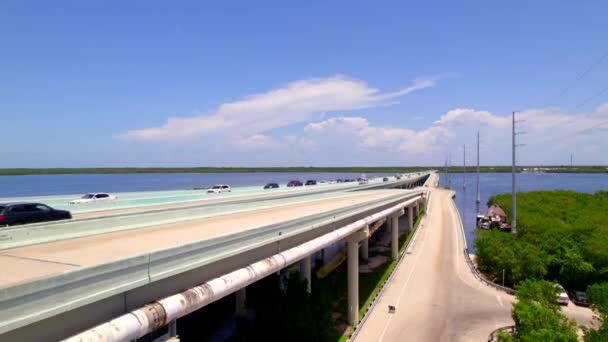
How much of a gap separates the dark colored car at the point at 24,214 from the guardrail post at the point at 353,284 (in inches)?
629

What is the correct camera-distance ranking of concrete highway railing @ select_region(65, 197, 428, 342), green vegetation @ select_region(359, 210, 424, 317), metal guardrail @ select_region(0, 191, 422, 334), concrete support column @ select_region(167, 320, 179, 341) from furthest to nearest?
green vegetation @ select_region(359, 210, 424, 317) < concrete support column @ select_region(167, 320, 179, 341) < concrete highway railing @ select_region(65, 197, 428, 342) < metal guardrail @ select_region(0, 191, 422, 334)

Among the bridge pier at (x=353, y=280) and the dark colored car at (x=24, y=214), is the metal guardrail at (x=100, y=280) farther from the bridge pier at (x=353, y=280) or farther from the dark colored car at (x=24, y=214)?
the bridge pier at (x=353, y=280)

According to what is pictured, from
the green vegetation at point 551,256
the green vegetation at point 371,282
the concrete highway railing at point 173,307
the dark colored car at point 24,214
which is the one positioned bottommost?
the green vegetation at point 371,282

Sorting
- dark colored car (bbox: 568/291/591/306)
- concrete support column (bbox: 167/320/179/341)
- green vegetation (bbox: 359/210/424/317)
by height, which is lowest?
dark colored car (bbox: 568/291/591/306)

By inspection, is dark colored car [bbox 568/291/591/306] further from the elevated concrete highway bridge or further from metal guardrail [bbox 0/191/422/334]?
metal guardrail [bbox 0/191/422/334]

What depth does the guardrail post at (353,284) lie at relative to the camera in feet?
73.1

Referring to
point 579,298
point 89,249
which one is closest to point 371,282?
point 579,298

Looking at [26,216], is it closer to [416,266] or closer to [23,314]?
[23,314]

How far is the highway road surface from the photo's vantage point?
2055 cm

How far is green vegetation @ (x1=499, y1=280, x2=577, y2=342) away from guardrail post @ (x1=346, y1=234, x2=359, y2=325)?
8.15 m

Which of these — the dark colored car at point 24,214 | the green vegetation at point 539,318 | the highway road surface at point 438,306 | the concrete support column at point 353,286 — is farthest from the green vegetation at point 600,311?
the dark colored car at point 24,214

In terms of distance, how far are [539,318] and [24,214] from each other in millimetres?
23231

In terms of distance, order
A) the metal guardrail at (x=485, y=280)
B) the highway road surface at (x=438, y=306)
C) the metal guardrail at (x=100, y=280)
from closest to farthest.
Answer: the metal guardrail at (x=100, y=280) → the highway road surface at (x=438, y=306) → the metal guardrail at (x=485, y=280)

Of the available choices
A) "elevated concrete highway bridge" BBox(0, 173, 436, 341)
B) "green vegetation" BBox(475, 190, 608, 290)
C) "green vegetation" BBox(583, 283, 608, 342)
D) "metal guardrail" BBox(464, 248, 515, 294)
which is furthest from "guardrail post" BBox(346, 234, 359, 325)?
"green vegetation" BBox(475, 190, 608, 290)
